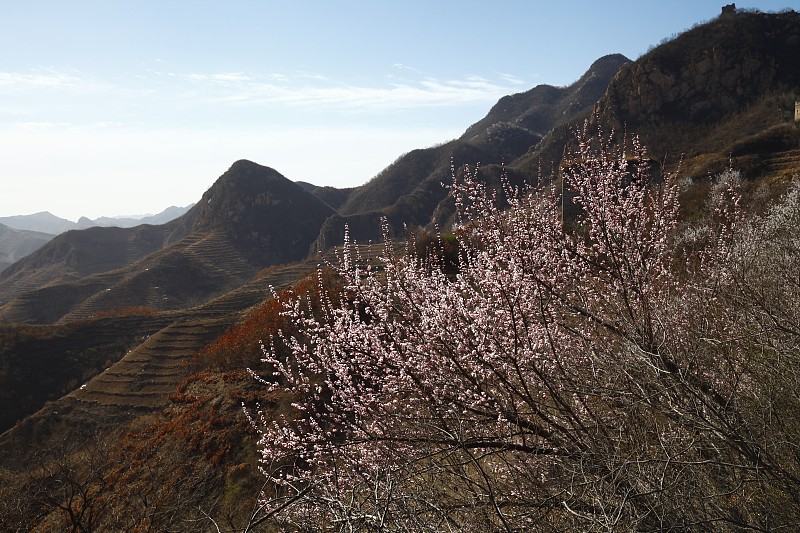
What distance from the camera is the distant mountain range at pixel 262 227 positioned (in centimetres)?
3875

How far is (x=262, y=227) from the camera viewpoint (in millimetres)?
169250

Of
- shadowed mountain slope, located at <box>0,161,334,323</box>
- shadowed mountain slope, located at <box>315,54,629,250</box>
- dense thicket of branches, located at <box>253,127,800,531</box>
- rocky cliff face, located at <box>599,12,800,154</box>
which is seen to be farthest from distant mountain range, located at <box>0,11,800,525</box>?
dense thicket of branches, located at <box>253,127,800,531</box>

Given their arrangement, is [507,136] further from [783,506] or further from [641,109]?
[783,506]

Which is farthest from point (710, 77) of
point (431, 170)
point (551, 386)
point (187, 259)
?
point (187, 259)

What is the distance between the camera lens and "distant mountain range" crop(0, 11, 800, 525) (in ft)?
127

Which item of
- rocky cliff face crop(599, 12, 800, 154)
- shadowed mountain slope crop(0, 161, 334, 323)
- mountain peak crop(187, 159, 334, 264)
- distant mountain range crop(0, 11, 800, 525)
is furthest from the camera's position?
mountain peak crop(187, 159, 334, 264)

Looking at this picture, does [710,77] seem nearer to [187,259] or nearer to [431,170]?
[431,170]

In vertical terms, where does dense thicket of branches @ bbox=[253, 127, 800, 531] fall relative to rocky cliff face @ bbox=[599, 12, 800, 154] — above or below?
below

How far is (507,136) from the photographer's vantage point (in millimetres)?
165375

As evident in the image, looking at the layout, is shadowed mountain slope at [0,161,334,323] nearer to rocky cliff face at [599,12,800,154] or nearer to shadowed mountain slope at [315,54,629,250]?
shadowed mountain slope at [315,54,629,250]

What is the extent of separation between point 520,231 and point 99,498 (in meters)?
23.6

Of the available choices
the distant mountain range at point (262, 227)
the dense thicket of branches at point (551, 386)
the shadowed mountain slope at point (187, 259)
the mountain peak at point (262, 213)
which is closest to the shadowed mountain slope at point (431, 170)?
the distant mountain range at point (262, 227)

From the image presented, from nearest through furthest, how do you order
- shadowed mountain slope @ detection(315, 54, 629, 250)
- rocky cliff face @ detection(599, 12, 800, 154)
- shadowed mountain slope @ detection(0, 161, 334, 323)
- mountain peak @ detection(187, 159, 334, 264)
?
rocky cliff face @ detection(599, 12, 800, 154)
shadowed mountain slope @ detection(0, 161, 334, 323)
shadowed mountain slope @ detection(315, 54, 629, 250)
mountain peak @ detection(187, 159, 334, 264)

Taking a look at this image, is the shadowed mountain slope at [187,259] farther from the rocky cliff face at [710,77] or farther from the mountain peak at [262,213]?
the rocky cliff face at [710,77]
